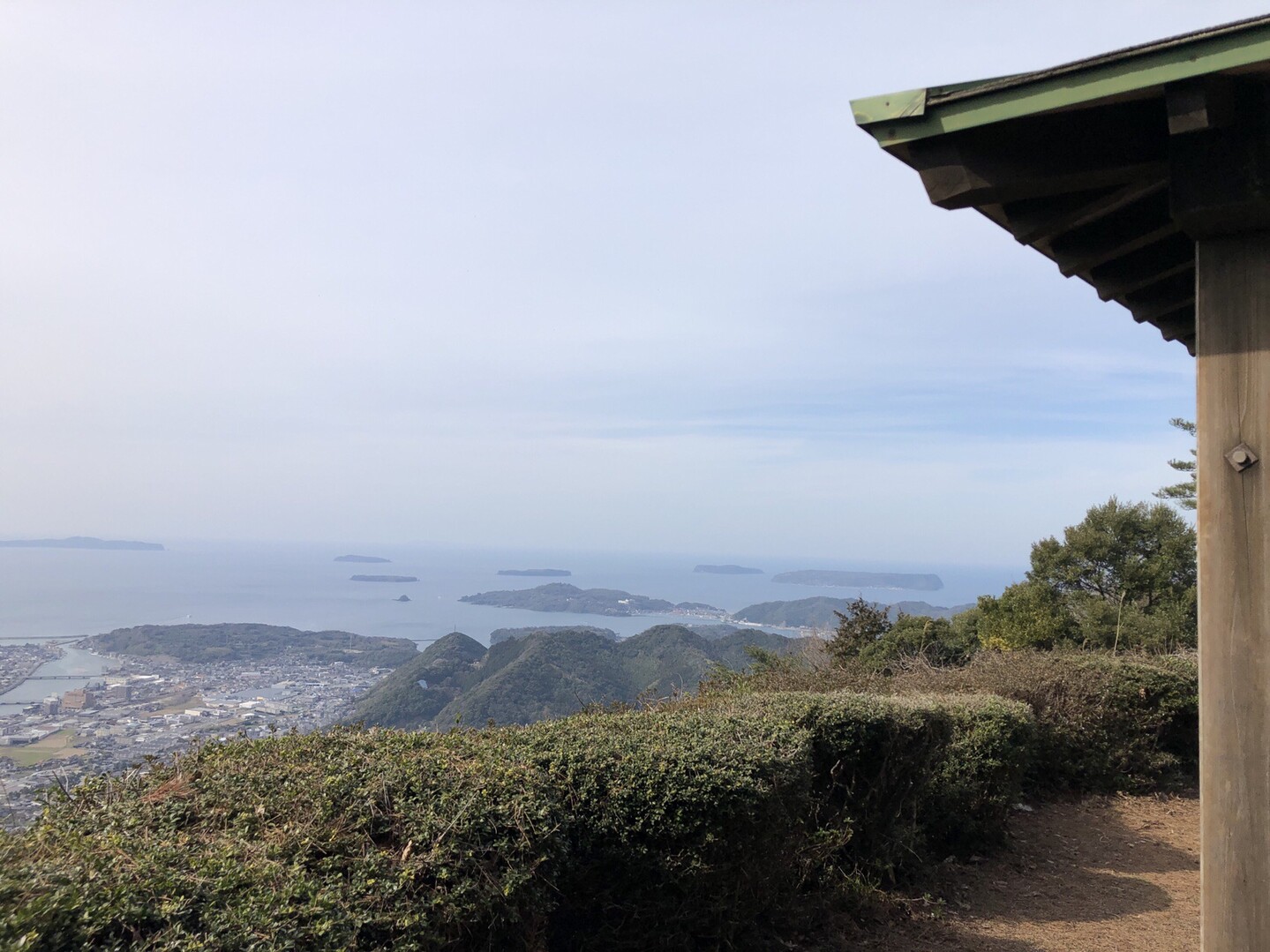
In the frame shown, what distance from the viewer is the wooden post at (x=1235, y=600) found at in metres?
2.23

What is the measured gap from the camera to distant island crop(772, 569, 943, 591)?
12338cm

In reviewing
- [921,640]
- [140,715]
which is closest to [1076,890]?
[140,715]

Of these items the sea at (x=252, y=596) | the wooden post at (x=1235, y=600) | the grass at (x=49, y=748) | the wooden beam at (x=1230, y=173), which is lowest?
the sea at (x=252, y=596)

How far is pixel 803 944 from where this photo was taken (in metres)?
4.63

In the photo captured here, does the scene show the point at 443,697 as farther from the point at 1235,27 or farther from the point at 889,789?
the point at 1235,27

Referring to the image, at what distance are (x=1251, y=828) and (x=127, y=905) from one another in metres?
2.87

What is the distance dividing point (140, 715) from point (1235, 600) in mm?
9486

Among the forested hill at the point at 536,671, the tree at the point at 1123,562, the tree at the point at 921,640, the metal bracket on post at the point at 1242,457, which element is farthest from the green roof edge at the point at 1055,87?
the tree at the point at 1123,562

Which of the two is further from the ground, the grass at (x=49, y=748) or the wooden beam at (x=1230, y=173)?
the wooden beam at (x=1230, y=173)

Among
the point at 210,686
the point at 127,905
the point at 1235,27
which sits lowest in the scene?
the point at 210,686

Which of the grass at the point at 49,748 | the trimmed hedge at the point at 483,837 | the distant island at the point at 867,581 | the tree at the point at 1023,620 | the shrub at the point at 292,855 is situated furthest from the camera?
the distant island at the point at 867,581

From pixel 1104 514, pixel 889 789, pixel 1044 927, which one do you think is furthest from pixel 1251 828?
pixel 1104 514

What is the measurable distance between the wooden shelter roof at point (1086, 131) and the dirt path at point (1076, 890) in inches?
163

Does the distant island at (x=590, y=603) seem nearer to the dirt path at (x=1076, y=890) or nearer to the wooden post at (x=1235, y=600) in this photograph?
the dirt path at (x=1076, y=890)
